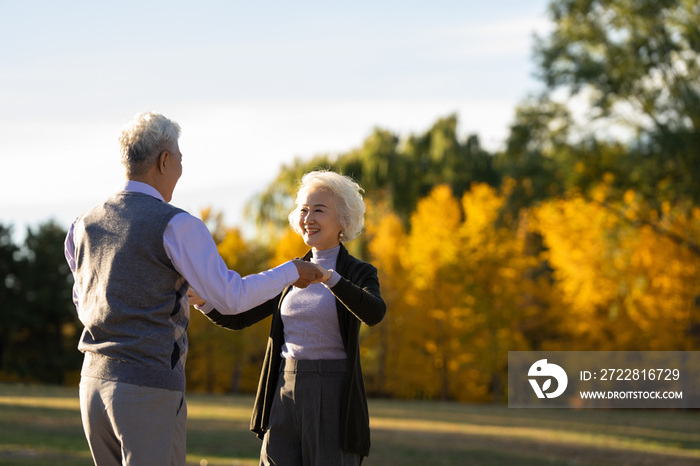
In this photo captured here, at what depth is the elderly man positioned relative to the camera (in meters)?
2.88

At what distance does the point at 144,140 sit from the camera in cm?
304

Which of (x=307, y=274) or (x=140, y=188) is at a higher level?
(x=140, y=188)

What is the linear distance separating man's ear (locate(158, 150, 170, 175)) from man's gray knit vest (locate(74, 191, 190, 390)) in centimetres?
16

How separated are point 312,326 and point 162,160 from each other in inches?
47.3

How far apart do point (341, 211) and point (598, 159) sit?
16355 mm

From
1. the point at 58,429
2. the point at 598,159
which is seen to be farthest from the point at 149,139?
the point at 598,159

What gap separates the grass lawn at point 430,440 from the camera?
10.6m

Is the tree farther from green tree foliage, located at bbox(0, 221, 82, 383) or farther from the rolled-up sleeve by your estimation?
the rolled-up sleeve

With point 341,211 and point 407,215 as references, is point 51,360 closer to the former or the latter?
point 407,215

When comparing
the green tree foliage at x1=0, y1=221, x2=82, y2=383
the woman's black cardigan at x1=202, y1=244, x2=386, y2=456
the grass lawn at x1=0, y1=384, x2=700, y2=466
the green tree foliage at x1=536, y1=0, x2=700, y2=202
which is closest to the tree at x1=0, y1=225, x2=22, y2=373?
the green tree foliage at x1=0, y1=221, x2=82, y2=383

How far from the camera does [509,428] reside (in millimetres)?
17359

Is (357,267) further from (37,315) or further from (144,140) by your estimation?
(37,315)


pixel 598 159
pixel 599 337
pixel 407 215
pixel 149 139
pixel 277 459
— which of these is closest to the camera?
pixel 149 139

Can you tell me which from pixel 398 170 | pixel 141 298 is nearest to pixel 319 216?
pixel 141 298
